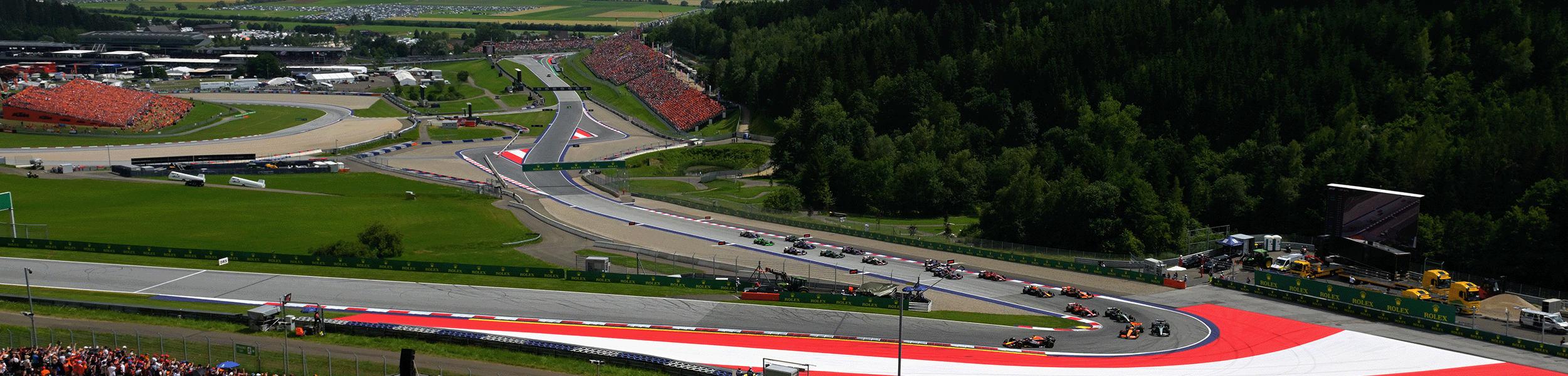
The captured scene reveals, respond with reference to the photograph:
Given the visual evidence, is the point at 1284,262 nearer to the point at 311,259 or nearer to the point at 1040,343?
the point at 1040,343

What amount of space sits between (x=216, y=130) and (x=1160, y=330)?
12157cm

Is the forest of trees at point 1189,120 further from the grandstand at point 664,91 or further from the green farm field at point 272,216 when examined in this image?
the green farm field at point 272,216

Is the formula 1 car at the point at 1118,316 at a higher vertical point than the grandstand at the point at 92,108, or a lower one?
lower

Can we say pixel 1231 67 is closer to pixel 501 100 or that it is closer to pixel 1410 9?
pixel 1410 9

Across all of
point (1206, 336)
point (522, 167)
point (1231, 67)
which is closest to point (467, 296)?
point (1206, 336)

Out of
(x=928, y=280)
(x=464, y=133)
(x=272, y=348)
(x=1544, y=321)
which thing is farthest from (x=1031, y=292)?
(x=464, y=133)

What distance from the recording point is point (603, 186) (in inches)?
4080

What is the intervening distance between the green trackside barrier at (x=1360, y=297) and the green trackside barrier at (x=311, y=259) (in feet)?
139

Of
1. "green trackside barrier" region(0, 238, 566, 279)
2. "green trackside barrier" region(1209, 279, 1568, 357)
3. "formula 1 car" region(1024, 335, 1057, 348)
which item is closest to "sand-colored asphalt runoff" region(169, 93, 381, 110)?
"green trackside barrier" region(0, 238, 566, 279)

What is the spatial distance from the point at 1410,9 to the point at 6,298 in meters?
126

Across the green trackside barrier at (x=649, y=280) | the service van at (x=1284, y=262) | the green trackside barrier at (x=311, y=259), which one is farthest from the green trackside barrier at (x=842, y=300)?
the service van at (x=1284, y=262)

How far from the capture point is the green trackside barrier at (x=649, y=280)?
64688 mm

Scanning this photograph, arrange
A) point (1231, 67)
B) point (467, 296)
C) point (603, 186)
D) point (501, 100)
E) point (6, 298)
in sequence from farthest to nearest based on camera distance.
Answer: point (501, 100)
point (1231, 67)
point (603, 186)
point (467, 296)
point (6, 298)

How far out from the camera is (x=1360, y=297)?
2323 inches
